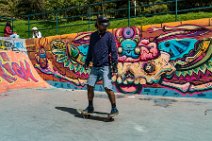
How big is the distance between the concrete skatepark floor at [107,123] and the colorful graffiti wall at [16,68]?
92.5 inches

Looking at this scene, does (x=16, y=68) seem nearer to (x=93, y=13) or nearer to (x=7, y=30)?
(x=93, y=13)

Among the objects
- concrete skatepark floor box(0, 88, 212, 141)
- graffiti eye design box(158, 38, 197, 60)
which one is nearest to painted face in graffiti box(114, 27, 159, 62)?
graffiti eye design box(158, 38, 197, 60)

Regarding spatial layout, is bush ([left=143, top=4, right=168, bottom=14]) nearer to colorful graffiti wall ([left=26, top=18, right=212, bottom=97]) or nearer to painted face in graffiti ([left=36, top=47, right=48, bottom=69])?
painted face in graffiti ([left=36, top=47, right=48, bottom=69])

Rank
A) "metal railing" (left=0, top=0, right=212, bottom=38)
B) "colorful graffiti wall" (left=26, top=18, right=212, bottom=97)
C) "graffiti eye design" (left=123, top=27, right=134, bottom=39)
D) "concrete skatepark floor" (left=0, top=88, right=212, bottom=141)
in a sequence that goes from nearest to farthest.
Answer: "concrete skatepark floor" (left=0, top=88, right=212, bottom=141) < "colorful graffiti wall" (left=26, top=18, right=212, bottom=97) < "graffiti eye design" (left=123, top=27, right=134, bottom=39) < "metal railing" (left=0, top=0, right=212, bottom=38)

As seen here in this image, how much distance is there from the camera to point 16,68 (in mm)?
13055

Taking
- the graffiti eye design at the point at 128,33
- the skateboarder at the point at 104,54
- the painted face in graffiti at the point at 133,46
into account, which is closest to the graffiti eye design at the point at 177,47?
the painted face in graffiti at the point at 133,46

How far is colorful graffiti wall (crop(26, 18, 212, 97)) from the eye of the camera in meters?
9.42

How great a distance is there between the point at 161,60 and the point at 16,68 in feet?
18.6

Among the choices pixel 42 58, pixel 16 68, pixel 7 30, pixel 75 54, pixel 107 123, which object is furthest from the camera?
pixel 7 30

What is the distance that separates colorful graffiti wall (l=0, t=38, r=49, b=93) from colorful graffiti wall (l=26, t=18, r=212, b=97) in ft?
5.91

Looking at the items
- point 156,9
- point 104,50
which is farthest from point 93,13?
point 156,9

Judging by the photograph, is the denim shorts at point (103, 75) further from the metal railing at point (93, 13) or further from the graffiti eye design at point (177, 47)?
the metal railing at point (93, 13)

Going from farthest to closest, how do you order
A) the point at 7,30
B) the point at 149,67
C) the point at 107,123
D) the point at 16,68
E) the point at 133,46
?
the point at 7,30 → the point at 16,68 → the point at 133,46 → the point at 149,67 → the point at 107,123

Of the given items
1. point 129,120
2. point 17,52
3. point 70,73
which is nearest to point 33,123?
point 129,120
